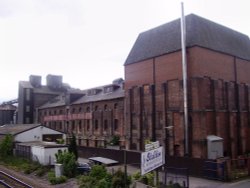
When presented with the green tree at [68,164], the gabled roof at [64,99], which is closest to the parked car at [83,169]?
the green tree at [68,164]

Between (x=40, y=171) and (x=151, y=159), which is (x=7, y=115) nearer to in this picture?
(x=40, y=171)

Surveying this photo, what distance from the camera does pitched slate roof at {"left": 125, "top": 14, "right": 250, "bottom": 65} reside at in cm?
3553

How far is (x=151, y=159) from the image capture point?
17000 mm

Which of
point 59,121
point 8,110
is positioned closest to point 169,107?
point 59,121

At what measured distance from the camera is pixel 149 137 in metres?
37.9

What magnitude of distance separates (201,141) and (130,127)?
37.6 ft

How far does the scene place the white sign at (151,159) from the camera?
16.4 m

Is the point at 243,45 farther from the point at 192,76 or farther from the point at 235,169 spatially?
the point at 235,169

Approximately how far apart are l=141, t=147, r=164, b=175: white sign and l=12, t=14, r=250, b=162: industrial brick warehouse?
15.4m

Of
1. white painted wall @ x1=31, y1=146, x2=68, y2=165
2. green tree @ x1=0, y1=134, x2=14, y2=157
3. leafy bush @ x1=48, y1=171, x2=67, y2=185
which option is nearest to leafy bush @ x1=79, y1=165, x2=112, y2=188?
leafy bush @ x1=48, y1=171, x2=67, y2=185

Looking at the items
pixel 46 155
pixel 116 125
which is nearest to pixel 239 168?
pixel 46 155

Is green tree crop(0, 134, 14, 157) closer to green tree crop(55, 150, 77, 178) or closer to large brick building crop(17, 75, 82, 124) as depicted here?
green tree crop(55, 150, 77, 178)

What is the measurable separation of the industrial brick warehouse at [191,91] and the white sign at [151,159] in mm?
15368

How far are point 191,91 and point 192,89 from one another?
10.1 inches
